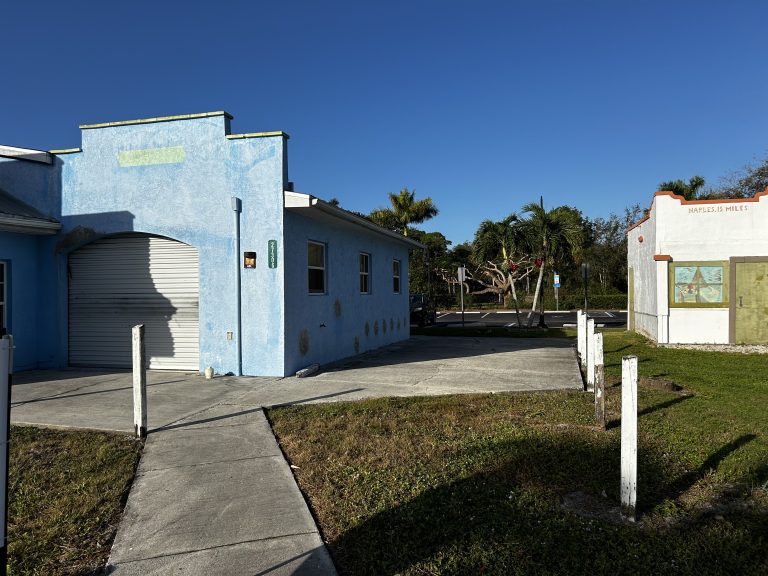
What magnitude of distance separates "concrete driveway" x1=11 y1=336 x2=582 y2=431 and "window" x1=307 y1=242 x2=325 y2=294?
1.73 metres

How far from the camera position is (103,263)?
1139cm

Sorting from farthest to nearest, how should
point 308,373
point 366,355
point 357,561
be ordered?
1. point 366,355
2. point 308,373
3. point 357,561

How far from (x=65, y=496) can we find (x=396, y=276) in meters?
14.2

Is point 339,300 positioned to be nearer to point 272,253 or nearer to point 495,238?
point 272,253

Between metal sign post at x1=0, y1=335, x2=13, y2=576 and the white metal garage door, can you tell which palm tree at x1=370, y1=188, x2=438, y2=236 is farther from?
metal sign post at x1=0, y1=335, x2=13, y2=576

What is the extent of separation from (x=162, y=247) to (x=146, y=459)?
251 inches

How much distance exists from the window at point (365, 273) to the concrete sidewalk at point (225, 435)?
220cm

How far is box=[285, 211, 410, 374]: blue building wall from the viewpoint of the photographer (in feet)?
34.7

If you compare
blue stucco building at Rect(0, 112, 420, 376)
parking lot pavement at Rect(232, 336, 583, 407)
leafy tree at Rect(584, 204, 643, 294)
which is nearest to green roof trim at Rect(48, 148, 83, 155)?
blue stucco building at Rect(0, 112, 420, 376)

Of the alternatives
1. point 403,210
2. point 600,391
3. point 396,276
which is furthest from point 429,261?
point 600,391

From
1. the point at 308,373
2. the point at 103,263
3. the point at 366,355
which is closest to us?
the point at 308,373

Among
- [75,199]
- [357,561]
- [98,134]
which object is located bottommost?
[357,561]

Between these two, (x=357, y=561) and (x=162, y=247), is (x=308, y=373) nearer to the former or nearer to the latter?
(x=162, y=247)

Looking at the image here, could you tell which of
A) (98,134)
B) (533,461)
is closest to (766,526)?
(533,461)
